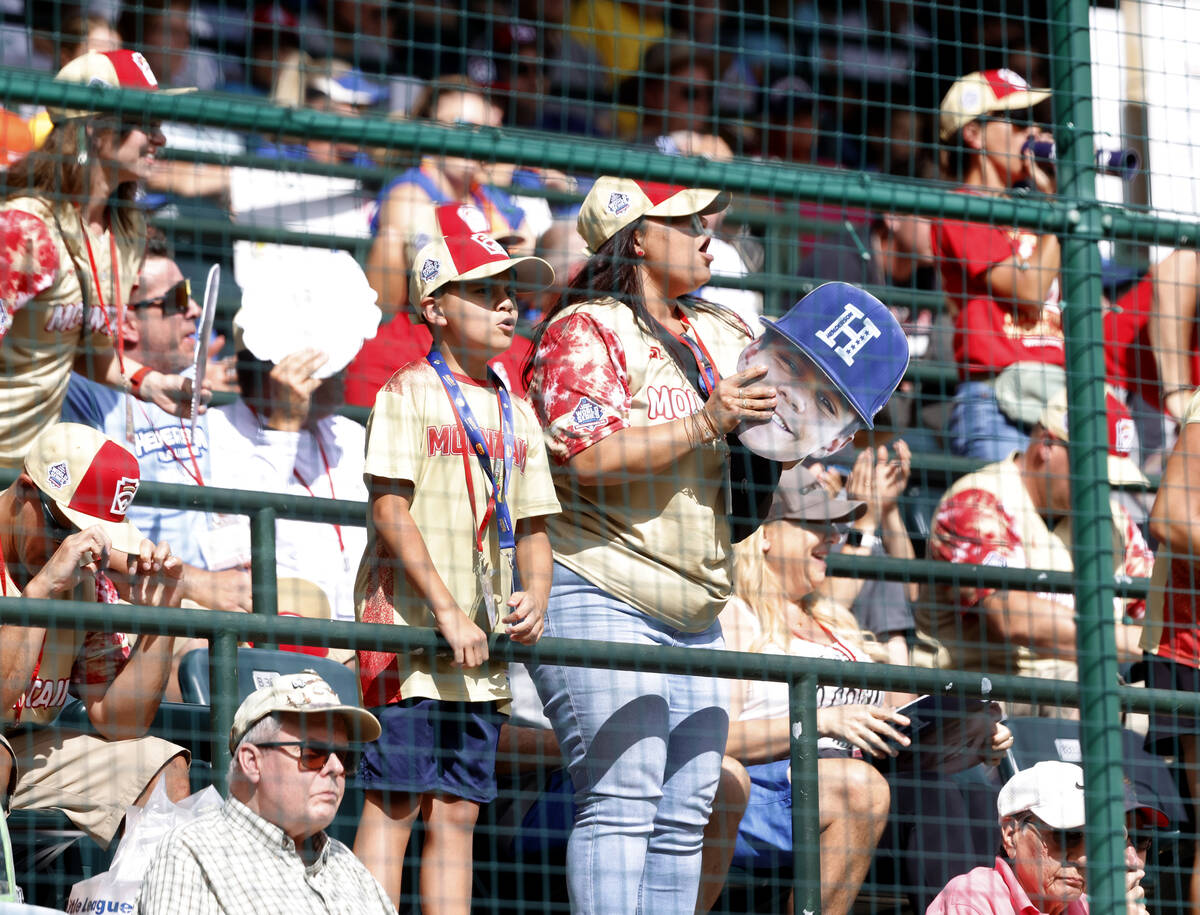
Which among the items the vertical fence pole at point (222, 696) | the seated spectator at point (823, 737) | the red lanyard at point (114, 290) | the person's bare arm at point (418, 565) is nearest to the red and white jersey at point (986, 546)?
the seated spectator at point (823, 737)

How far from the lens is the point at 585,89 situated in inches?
358

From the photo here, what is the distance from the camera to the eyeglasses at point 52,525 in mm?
4324

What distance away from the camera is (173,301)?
5965 mm

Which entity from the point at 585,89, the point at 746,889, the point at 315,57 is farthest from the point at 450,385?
the point at 585,89

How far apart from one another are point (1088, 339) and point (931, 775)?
1.52m

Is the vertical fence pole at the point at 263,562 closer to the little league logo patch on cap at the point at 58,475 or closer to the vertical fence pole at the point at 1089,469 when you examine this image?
the little league logo patch on cap at the point at 58,475

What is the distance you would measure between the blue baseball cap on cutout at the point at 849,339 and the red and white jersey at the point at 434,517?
64 cm

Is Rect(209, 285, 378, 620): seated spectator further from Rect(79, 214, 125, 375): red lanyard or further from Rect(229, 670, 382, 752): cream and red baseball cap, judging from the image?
Rect(229, 670, 382, 752): cream and red baseball cap

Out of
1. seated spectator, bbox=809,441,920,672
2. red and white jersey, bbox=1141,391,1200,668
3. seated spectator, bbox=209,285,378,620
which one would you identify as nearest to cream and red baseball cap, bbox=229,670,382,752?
seated spectator, bbox=209,285,378,620

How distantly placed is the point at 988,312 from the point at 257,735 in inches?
151

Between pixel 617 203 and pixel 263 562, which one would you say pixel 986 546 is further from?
pixel 263 562

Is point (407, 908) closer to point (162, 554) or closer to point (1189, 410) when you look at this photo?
point (162, 554)

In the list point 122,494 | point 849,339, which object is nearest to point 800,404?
point 849,339

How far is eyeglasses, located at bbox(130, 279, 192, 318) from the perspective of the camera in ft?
19.5
